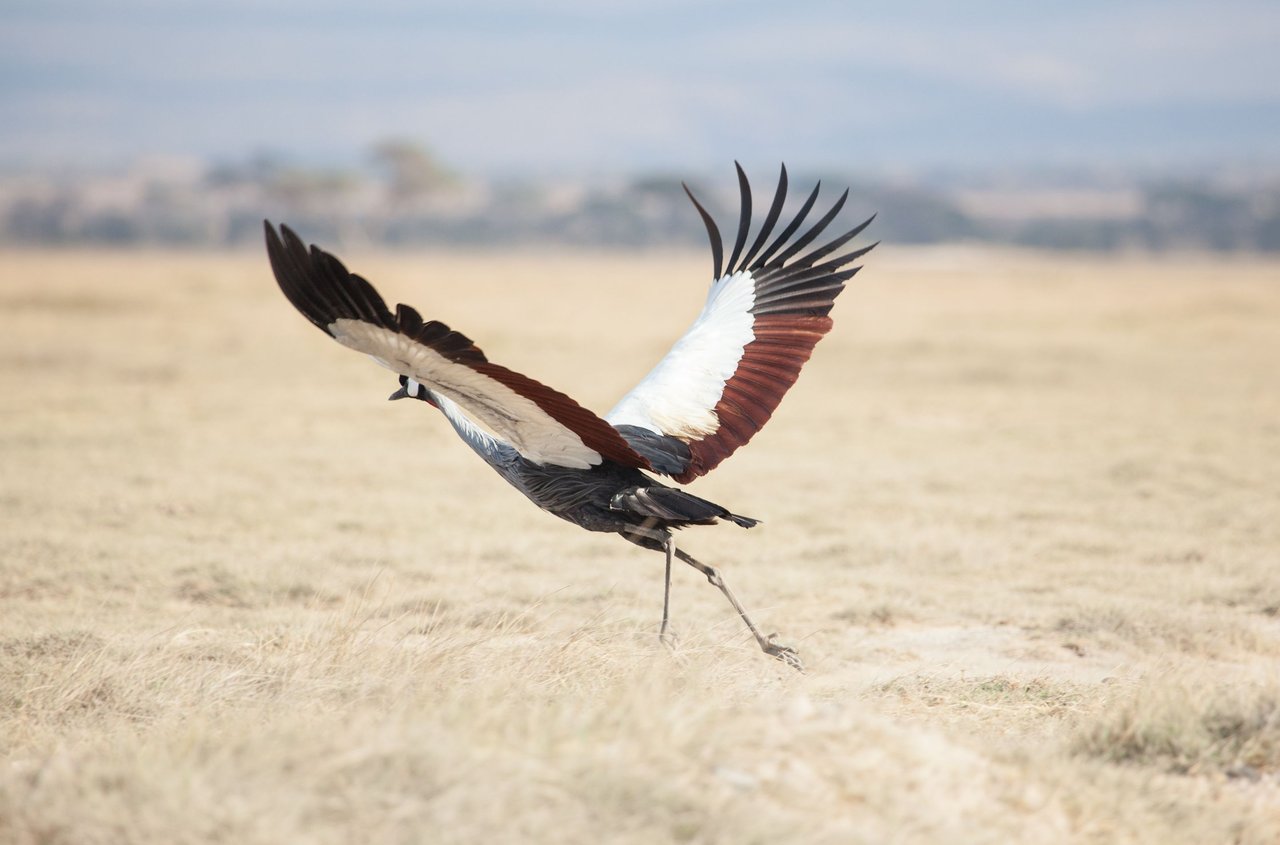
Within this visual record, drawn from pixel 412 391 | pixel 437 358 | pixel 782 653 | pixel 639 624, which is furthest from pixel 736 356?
pixel 437 358

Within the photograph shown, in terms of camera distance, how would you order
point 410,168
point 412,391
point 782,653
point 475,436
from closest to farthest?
1. point 412,391
2. point 782,653
3. point 475,436
4. point 410,168

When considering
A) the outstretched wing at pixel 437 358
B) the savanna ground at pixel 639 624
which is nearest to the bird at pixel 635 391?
the outstretched wing at pixel 437 358

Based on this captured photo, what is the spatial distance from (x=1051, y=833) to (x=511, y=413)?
7.66 ft

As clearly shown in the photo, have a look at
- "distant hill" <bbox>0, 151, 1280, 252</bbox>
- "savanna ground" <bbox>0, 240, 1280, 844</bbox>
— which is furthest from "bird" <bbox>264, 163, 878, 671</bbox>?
"distant hill" <bbox>0, 151, 1280, 252</bbox>

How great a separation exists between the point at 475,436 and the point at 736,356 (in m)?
1.39

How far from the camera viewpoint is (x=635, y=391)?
19.3 feet

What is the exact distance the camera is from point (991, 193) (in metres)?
146

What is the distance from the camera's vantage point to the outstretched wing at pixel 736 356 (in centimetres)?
558

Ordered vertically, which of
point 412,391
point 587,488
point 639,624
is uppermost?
point 412,391

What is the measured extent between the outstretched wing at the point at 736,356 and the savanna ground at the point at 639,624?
86cm

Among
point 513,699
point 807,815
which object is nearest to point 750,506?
point 513,699

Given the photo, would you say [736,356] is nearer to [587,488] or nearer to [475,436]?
[587,488]

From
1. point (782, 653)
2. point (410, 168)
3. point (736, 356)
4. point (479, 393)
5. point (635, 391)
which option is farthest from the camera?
point (410, 168)

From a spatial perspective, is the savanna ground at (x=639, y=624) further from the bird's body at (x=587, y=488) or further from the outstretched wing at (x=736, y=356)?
the outstretched wing at (x=736, y=356)
